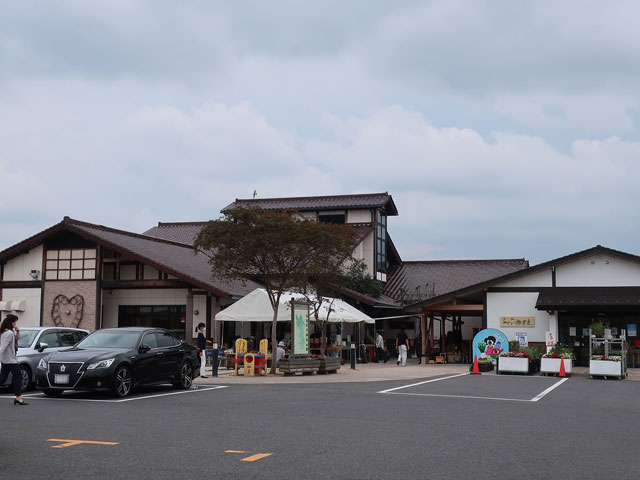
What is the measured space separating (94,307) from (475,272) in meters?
23.6

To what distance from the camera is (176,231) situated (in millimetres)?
46250

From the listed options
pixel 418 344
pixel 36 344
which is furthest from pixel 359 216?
pixel 36 344

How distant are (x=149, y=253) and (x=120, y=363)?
17986mm

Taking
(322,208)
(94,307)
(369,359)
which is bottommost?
(369,359)

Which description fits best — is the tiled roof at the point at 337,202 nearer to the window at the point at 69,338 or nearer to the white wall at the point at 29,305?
the white wall at the point at 29,305

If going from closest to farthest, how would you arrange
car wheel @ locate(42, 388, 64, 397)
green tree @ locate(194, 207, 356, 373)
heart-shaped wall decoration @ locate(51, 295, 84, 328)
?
car wheel @ locate(42, 388, 64, 397), green tree @ locate(194, 207, 356, 373), heart-shaped wall decoration @ locate(51, 295, 84, 328)

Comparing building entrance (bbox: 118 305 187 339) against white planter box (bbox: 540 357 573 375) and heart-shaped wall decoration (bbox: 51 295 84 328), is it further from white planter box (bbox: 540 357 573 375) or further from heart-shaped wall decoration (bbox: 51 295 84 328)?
white planter box (bbox: 540 357 573 375)

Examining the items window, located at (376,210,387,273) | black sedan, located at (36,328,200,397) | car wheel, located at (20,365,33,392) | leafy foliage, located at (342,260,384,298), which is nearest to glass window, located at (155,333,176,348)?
black sedan, located at (36,328,200,397)

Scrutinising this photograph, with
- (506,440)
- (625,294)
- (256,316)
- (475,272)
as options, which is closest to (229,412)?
(506,440)

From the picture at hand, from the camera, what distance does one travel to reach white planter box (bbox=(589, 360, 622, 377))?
22.8 metres

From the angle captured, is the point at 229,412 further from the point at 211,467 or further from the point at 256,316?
the point at 256,316

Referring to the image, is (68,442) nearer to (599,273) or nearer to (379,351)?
(599,273)

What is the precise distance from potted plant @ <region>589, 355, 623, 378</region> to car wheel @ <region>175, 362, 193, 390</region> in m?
12.9

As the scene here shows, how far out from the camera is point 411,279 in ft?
146
